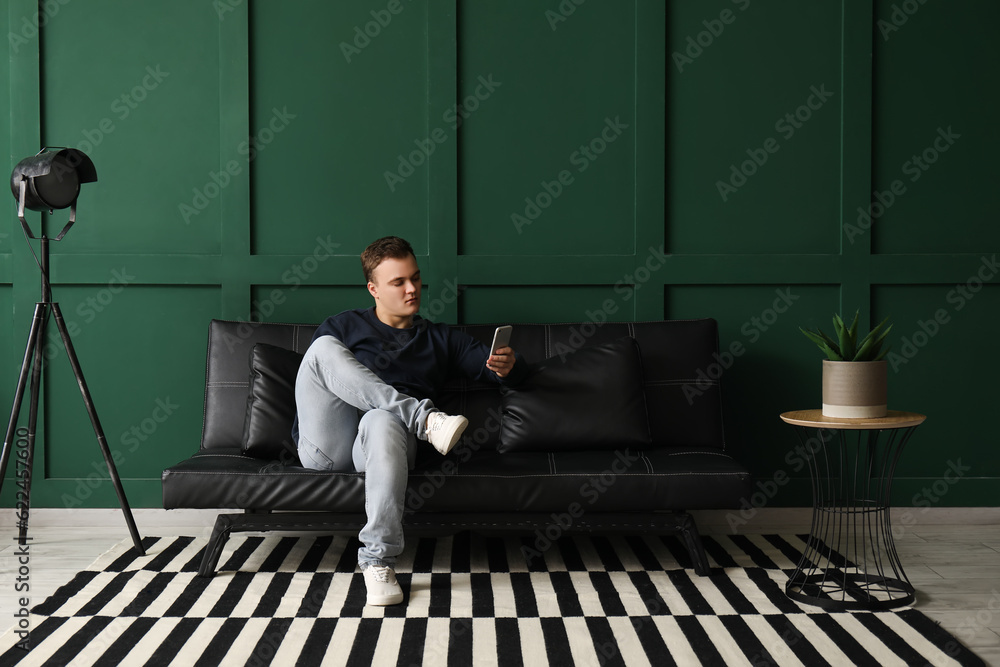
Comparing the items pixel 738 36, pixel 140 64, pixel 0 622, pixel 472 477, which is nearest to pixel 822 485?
pixel 472 477

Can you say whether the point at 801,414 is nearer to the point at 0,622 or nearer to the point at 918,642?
the point at 918,642

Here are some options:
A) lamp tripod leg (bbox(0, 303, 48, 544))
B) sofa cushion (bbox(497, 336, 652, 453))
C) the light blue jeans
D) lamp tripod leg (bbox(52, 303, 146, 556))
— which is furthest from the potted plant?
lamp tripod leg (bbox(0, 303, 48, 544))

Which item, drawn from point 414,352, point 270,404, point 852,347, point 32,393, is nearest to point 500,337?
point 414,352

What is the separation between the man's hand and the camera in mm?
2848

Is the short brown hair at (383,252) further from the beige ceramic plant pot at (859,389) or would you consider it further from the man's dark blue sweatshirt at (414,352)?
the beige ceramic plant pot at (859,389)

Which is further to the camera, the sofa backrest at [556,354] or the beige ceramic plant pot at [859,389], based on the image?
the sofa backrest at [556,354]

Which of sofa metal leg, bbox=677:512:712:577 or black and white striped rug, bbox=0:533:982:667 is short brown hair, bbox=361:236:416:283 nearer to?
black and white striped rug, bbox=0:533:982:667

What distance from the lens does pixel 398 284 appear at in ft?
9.34

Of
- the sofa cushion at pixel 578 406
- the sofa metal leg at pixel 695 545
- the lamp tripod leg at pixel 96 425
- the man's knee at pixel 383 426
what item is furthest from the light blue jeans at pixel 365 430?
the sofa metal leg at pixel 695 545

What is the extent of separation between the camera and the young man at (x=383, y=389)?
2.48 metres

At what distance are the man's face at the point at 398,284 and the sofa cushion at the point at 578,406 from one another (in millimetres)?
499

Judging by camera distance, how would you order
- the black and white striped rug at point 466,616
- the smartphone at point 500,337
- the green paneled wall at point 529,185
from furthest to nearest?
the green paneled wall at point 529,185 → the smartphone at point 500,337 → the black and white striped rug at point 466,616

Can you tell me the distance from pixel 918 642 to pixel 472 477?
1336mm

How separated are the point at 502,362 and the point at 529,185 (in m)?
0.95
